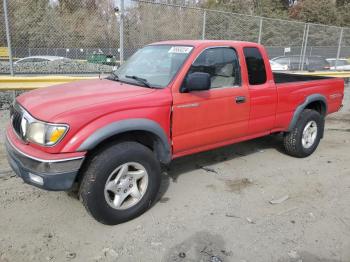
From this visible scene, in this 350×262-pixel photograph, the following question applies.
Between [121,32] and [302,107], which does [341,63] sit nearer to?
[121,32]

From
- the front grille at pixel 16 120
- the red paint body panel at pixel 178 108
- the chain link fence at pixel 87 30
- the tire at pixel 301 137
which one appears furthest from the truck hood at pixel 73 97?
the chain link fence at pixel 87 30

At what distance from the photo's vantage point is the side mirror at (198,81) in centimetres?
385

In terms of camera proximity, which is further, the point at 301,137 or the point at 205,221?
the point at 301,137

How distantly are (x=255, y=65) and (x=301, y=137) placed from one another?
5.02 feet

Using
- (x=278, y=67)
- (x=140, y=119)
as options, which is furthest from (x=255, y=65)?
(x=278, y=67)

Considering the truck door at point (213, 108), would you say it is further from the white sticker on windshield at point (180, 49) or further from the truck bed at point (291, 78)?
the truck bed at point (291, 78)

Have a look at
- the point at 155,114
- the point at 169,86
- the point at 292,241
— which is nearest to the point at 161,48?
the point at 169,86

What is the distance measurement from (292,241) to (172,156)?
1.54 m

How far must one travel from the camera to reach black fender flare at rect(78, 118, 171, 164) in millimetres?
3273

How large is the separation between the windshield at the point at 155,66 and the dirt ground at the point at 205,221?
1383 millimetres

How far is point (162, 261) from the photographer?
312 centimetres

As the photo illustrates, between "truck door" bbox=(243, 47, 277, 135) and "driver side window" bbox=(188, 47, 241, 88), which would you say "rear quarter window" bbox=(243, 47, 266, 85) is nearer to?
"truck door" bbox=(243, 47, 277, 135)

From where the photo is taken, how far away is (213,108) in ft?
14.1

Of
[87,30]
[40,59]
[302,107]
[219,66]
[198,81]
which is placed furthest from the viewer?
[40,59]
